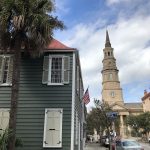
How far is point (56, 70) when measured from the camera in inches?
659

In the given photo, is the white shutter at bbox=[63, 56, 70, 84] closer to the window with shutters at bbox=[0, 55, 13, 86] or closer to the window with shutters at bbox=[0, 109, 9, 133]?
the window with shutters at bbox=[0, 55, 13, 86]

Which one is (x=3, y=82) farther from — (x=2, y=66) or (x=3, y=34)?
(x=3, y=34)

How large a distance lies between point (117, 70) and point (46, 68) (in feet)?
319

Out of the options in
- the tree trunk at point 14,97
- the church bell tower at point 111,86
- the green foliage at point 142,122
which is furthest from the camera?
the church bell tower at point 111,86

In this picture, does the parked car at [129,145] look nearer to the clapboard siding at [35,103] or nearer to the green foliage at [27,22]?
the clapboard siding at [35,103]

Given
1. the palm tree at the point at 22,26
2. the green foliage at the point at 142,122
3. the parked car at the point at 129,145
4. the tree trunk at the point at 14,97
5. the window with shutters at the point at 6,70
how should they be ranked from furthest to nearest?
the green foliage at the point at 142,122 → the parked car at the point at 129,145 → the window with shutters at the point at 6,70 → the palm tree at the point at 22,26 → the tree trunk at the point at 14,97

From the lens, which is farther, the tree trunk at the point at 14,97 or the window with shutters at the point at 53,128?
the window with shutters at the point at 53,128

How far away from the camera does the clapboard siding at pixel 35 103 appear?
50.5 ft

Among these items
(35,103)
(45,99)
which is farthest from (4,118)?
(45,99)

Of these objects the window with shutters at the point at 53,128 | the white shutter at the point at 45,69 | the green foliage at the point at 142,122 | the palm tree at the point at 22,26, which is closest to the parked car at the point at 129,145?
the window with shutters at the point at 53,128

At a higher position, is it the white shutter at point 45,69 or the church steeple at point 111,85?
the church steeple at point 111,85

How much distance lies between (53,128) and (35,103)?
1.78 m

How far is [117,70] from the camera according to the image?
111938 mm

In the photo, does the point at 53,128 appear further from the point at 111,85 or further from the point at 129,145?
the point at 111,85
